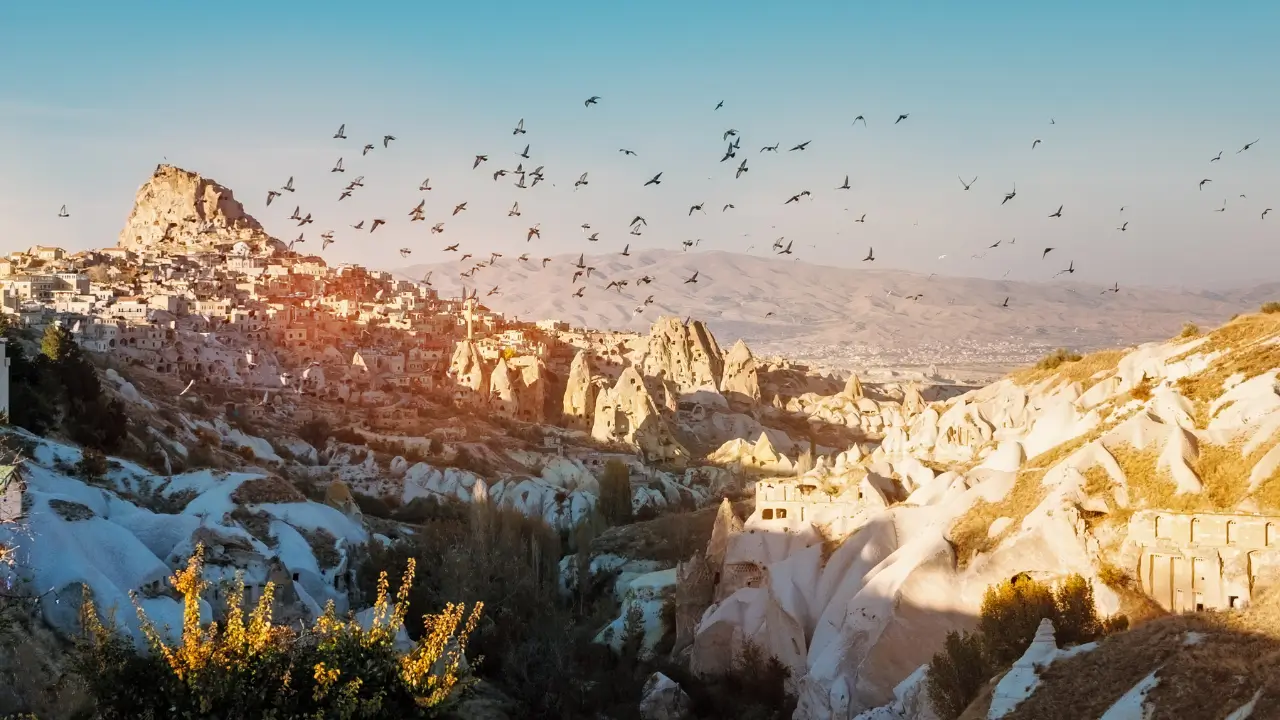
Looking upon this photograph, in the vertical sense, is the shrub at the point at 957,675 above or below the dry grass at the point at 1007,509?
below

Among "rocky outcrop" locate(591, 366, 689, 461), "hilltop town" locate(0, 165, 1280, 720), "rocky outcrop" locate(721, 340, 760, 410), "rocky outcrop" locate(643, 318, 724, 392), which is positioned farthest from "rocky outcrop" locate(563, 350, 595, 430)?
"hilltop town" locate(0, 165, 1280, 720)

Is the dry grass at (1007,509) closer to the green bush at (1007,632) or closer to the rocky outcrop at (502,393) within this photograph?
the green bush at (1007,632)

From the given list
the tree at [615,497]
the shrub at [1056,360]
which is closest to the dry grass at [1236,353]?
the shrub at [1056,360]

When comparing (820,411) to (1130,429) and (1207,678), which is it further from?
(1207,678)

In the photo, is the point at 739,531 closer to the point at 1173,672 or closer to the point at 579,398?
the point at 1173,672

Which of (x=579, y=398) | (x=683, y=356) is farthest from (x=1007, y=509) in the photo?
(x=683, y=356)

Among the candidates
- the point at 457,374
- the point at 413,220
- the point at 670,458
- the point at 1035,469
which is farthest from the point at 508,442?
the point at 1035,469
